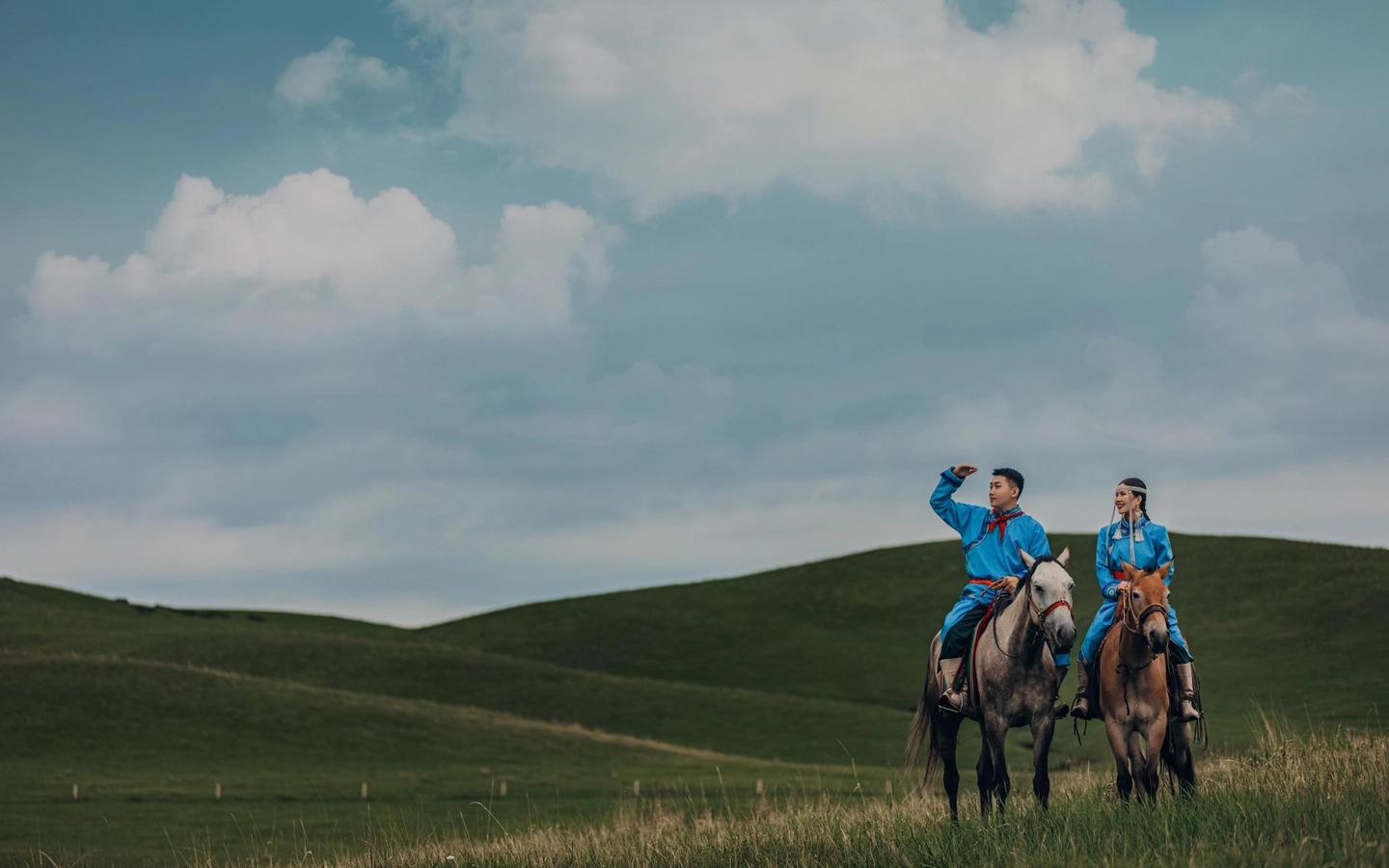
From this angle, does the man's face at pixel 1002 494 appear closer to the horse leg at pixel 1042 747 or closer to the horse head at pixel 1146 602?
the horse head at pixel 1146 602

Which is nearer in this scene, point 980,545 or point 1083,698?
point 1083,698

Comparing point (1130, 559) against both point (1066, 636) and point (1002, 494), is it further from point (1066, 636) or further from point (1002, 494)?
point (1066, 636)

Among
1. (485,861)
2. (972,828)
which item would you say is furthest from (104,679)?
(972,828)

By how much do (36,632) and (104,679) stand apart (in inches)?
1256

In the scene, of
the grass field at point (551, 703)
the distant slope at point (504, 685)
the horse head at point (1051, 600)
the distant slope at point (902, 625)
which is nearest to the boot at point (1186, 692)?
the grass field at point (551, 703)

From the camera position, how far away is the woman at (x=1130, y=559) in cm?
1305

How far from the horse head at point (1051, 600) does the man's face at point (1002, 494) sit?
123cm

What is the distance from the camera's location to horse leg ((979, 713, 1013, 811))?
1212 cm

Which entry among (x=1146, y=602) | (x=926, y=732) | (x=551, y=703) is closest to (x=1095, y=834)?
(x=1146, y=602)

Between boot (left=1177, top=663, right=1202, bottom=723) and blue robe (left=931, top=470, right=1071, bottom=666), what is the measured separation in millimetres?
1933

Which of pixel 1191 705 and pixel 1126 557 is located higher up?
pixel 1126 557

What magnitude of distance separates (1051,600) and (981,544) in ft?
6.82

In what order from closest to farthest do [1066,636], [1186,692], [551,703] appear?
[1066,636]
[1186,692]
[551,703]

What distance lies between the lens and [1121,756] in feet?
40.9
